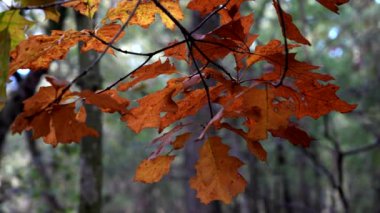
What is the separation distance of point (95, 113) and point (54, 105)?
6.68 ft

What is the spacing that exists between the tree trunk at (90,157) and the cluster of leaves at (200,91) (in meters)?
1.73

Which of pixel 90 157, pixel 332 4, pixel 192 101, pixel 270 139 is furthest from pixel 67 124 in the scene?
pixel 270 139

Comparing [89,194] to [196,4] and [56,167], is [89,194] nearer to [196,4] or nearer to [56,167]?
[196,4]

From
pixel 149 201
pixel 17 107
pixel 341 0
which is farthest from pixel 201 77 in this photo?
pixel 149 201

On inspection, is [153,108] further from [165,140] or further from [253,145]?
[253,145]

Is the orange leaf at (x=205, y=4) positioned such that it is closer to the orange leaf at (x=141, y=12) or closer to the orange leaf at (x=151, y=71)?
the orange leaf at (x=141, y=12)

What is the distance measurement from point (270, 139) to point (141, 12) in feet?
27.5

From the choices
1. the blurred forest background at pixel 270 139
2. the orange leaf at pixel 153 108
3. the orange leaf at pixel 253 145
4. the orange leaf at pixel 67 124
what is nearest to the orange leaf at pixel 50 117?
the orange leaf at pixel 67 124

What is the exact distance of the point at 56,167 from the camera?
18.8ft

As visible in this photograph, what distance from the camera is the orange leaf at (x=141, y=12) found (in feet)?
3.52

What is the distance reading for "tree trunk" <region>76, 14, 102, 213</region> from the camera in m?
2.72

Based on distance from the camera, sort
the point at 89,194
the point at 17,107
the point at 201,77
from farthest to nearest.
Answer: the point at 17,107 → the point at 89,194 → the point at 201,77

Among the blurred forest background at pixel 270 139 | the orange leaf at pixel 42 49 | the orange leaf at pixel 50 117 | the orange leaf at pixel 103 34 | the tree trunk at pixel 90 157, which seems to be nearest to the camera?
the orange leaf at pixel 50 117

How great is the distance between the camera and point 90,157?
2.79 m
